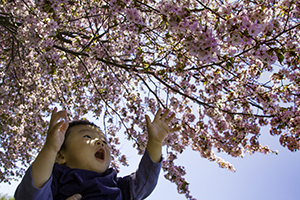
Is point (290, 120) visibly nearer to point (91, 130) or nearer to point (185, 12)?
point (185, 12)

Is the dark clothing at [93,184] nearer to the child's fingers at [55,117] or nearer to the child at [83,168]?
the child at [83,168]

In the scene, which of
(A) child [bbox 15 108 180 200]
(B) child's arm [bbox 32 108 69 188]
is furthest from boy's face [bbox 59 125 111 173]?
(B) child's arm [bbox 32 108 69 188]

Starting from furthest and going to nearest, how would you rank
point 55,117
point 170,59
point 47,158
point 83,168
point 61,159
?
point 170,59 → point 61,159 → point 83,168 → point 55,117 → point 47,158

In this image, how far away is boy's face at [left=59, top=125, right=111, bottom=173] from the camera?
165cm

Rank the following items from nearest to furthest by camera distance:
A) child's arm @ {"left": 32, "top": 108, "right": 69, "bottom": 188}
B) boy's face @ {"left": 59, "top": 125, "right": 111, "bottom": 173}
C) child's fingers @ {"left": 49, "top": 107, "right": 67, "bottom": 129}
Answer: child's arm @ {"left": 32, "top": 108, "right": 69, "bottom": 188}, child's fingers @ {"left": 49, "top": 107, "right": 67, "bottom": 129}, boy's face @ {"left": 59, "top": 125, "right": 111, "bottom": 173}

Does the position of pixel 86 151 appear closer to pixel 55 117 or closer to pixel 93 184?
pixel 93 184

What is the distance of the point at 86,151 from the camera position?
5.49ft

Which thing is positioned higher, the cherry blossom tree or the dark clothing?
the cherry blossom tree

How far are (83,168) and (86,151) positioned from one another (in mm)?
127

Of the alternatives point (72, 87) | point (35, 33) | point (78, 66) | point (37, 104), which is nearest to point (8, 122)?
point (37, 104)

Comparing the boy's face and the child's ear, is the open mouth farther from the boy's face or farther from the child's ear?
the child's ear

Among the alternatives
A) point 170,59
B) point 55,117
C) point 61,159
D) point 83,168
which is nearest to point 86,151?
point 83,168

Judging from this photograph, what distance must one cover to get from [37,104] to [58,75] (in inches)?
36.0

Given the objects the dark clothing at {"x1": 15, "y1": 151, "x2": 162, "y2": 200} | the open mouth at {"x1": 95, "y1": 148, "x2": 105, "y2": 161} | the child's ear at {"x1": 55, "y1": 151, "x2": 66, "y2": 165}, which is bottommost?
the dark clothing at {"x1": 15, "y1": 151, "x2": 162, "y2": 200}
